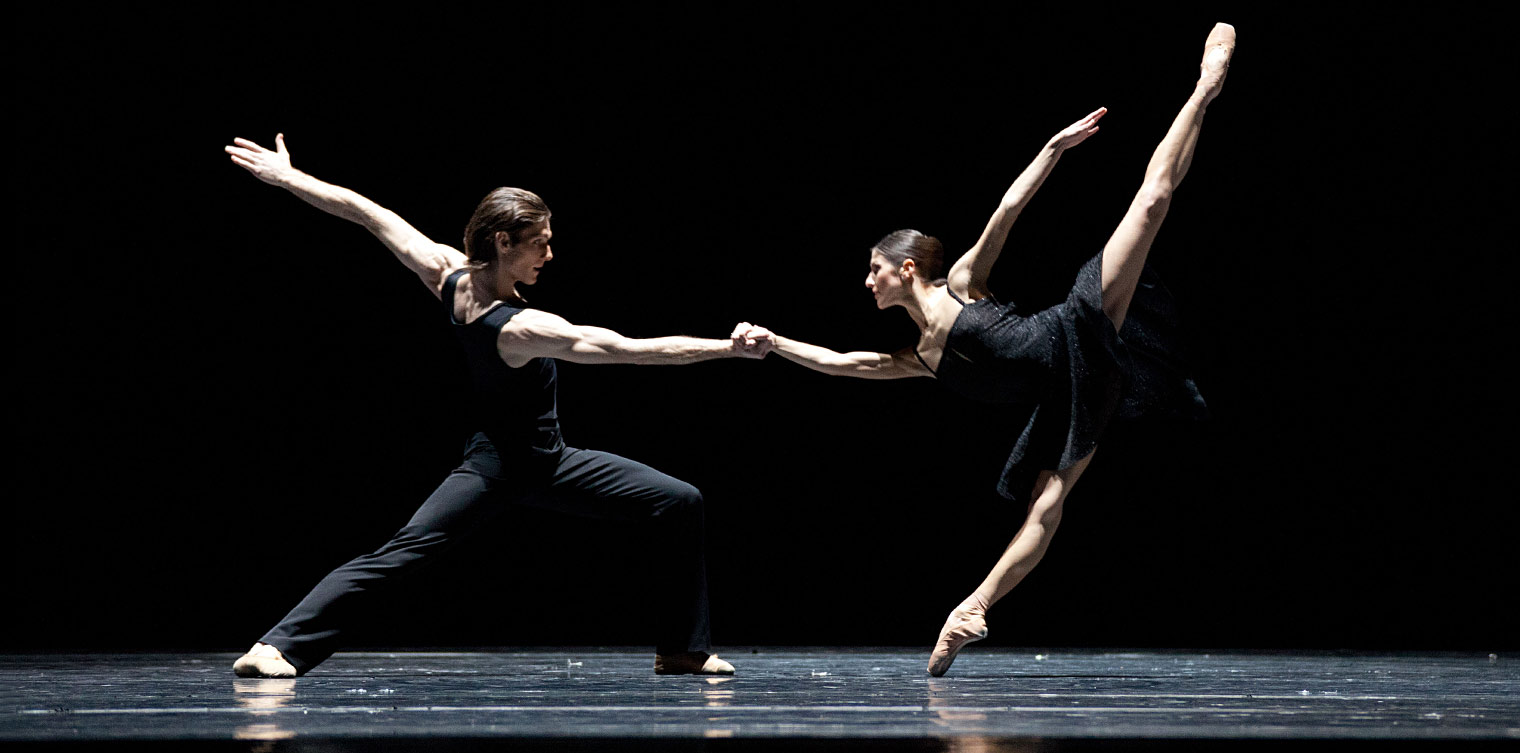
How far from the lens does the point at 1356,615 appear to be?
5230mm

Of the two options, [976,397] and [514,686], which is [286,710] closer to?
[514,686]

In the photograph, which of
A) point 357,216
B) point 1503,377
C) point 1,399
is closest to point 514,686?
point 357,216

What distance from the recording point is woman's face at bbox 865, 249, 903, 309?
144 inches

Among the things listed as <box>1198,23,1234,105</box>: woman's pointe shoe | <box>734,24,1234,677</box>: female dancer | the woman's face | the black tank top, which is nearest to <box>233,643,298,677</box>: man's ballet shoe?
the black tank top

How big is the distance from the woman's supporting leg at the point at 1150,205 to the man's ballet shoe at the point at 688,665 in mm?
1177

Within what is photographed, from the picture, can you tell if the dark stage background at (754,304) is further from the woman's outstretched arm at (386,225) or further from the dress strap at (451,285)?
the dress strap at (451,285)

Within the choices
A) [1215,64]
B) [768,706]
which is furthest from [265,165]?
[1215,64]

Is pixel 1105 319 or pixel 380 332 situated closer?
pixel 1105 319

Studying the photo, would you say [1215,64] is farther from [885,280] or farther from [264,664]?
[264,664]

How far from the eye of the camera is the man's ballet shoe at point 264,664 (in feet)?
10.5

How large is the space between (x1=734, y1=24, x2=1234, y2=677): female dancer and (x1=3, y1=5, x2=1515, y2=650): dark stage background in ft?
4.73

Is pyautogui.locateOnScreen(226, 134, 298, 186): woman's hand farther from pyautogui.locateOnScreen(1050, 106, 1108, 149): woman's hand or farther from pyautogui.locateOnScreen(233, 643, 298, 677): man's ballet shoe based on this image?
pyautogui.locateOnScreen(1050, 106, 1108, 149): woman's hand

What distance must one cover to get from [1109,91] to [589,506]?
2.58 m

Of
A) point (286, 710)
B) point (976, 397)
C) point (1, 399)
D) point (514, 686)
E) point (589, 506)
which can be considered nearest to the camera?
point (286, 710)
